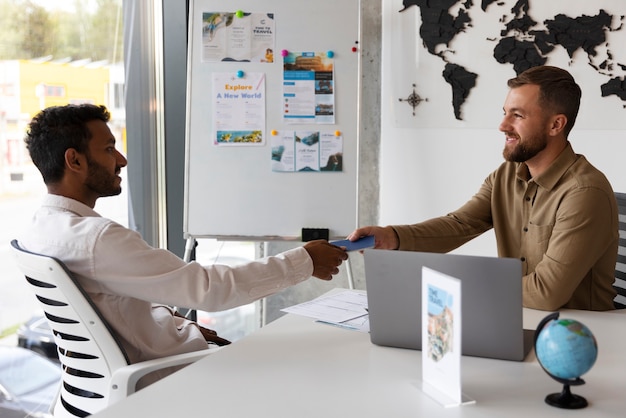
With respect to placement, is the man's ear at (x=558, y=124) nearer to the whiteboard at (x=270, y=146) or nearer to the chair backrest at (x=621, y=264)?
the chair backrest at (x=621, y=264)

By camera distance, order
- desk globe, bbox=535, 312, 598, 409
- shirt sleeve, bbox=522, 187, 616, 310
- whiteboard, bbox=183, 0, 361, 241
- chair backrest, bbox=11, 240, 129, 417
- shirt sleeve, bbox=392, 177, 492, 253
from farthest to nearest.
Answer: whiteboard, bbox=183, 0, 361, 241, shirt sleeve, bbox=392, 177, 492, 253, shirt sleeve, bbox=522, 187, 616, 310, chair backrest, bbox=11, 240, 129, 417, desk globe, bbox=535, 312, 598, 409

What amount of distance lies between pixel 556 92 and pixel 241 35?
1729 millimetres

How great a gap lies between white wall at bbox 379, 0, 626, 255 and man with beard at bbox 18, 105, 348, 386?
191 cm

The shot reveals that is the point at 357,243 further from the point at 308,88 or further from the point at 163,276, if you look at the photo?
the point at 308,88

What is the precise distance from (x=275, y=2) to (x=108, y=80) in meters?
0.93

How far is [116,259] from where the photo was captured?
1812mm

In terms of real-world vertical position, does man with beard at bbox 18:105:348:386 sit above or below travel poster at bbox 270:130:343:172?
below

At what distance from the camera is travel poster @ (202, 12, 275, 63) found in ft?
11.9

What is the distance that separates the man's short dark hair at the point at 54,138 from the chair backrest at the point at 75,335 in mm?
236

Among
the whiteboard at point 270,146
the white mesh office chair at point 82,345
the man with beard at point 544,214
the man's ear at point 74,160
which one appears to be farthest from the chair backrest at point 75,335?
the whiteboard at point 270,146

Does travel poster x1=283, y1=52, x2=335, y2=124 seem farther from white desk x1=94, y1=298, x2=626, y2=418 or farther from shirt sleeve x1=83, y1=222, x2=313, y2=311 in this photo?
white desk x1=94, y1=298, x2=626, y2=418

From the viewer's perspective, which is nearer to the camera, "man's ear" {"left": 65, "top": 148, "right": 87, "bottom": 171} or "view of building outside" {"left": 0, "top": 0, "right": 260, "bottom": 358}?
"man's ear" {"left": 65, "top": 148, "right": 87, "bottom": 171}

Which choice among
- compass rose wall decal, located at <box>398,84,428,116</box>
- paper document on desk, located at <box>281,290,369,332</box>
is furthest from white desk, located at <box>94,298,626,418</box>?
compass rose wall decal, located at <box>398,84,428,116</box>

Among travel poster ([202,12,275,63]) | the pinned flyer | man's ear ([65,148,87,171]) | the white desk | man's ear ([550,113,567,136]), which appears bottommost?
the white desk
